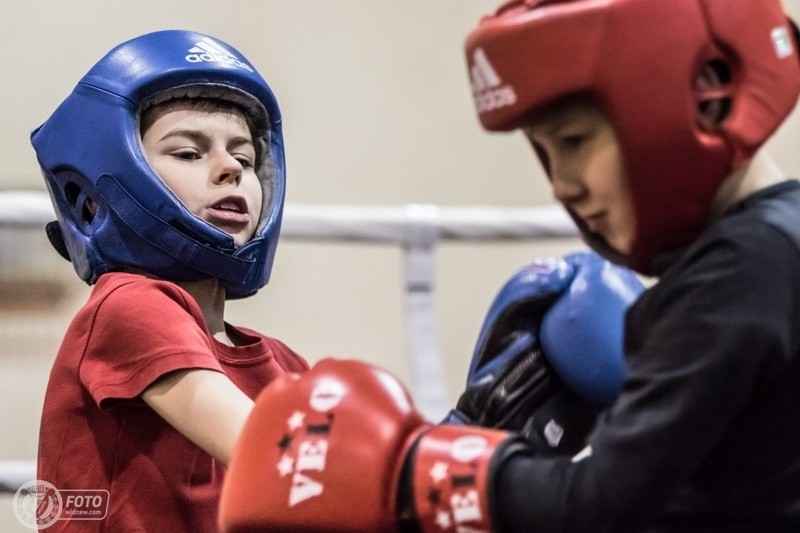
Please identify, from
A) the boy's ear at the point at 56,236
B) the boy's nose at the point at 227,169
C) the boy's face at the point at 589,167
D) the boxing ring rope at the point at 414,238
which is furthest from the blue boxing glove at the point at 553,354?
the boxing ring rope at the point at 414,238

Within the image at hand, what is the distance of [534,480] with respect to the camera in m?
0.87

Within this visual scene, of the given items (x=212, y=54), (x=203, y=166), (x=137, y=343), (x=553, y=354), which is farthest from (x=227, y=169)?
(x=553, y=354)

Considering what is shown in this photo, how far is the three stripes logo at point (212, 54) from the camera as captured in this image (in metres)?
1.37

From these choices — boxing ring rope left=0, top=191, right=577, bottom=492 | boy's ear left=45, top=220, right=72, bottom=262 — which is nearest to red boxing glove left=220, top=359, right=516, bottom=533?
boy's ear left=45, top=220, right=72, bottom=262

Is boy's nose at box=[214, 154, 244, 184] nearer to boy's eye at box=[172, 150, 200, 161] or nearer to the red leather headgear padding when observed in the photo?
boy's eye at box=[172, 150, 200, 161]

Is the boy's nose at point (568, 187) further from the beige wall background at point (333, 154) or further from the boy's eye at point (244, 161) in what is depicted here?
the beige wall background at point (333, 154)

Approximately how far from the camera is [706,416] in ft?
2.72

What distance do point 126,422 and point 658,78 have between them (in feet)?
2.24

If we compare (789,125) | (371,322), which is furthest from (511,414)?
(789,125)

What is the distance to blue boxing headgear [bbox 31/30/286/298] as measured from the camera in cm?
130

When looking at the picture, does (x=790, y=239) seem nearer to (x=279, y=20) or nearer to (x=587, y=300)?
(x=587, y=300)

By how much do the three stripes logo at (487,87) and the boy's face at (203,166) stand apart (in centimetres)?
48

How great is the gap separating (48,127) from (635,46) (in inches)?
29.9

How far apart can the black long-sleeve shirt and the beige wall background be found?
6.47 feet
